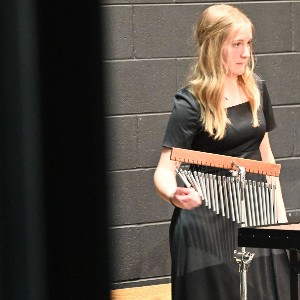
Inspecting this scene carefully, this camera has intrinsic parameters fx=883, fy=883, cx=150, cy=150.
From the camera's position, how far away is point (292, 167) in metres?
6.28

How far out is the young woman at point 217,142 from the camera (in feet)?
12.9

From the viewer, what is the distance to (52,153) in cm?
36

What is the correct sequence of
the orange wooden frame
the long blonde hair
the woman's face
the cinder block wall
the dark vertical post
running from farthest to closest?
the cinder block wall → the woman's face → the long blonde hair → the orange wooden frame → the dark vertical post

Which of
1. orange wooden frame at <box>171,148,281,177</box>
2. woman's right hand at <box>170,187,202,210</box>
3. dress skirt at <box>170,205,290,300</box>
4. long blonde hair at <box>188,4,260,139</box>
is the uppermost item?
long blonde hair at <box>188,4,260,139</box>

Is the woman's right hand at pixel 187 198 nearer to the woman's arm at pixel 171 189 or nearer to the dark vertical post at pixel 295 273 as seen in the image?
the woman's arm at pixel 171 189

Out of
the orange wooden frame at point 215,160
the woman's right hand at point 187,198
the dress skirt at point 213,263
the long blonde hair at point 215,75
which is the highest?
the long blonde hair at point 215,75

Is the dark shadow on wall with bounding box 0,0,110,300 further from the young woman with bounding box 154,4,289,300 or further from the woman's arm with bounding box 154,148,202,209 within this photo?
the young woman with bounding box 154,4,289,300

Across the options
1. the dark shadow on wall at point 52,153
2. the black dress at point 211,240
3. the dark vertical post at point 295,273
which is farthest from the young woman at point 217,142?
the dark shadow on wall at point 52,153

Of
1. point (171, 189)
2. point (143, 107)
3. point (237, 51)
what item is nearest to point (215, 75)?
point (237, 51)

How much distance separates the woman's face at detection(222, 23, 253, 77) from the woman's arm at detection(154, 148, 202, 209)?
48 centimetres

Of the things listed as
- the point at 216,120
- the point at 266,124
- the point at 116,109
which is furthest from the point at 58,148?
the point at 116,109

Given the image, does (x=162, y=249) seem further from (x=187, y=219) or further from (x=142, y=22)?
(x=187, y=219)

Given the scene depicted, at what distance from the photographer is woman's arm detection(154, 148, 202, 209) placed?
3.65 metres

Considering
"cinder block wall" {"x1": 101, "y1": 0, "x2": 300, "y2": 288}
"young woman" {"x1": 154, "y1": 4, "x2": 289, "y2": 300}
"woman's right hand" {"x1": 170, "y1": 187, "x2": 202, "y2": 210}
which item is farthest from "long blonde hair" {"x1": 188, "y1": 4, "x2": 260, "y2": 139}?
"cinder block wall" {"x1": 101, "y1": 0, "x2": 300, "y2": 288}
